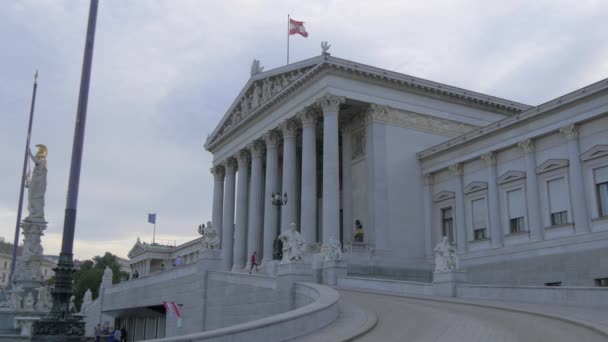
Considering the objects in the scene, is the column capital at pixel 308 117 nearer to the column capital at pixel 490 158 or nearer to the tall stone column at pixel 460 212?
the tall stone column at pixel 460 212

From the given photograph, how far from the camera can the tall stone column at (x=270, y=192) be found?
158ft

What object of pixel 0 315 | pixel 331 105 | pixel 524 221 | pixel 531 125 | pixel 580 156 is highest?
pixel 331 105

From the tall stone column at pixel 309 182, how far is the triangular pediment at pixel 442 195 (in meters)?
8.41

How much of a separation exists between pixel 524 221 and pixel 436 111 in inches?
483

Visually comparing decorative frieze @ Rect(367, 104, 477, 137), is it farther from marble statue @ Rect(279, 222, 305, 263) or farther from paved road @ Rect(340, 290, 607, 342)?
paved road @ Rect(340, 290, 607, 342)

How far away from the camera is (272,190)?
4919 cm

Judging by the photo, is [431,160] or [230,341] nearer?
[230,341]

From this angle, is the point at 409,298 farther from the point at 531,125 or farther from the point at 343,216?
the point at 343,216

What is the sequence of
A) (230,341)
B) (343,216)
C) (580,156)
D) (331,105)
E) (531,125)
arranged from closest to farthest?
(230,341) → (580,156) → (531,125) → (331,105) → (343,216)

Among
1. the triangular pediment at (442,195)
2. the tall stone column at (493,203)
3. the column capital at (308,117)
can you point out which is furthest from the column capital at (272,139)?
the tall stone column at (493,203)

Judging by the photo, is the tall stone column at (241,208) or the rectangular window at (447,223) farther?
the tall stone column at (241,208)

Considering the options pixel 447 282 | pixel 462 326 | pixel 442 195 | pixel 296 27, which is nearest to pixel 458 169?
pixel 442 195

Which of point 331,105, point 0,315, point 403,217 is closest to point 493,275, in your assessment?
point 403,217

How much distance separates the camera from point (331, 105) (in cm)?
4219
